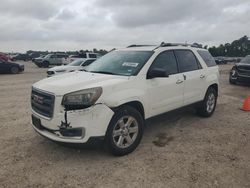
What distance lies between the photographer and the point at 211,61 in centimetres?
654

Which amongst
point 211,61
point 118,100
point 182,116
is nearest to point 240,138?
point 182,116

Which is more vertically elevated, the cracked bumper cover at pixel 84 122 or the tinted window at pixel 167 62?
the tinted window at pixel 167 62

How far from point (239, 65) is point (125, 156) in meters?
10.4

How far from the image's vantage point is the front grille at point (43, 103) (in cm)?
375

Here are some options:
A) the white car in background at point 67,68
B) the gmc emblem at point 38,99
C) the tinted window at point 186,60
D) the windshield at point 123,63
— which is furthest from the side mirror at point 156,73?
the white car in background at point 67,68

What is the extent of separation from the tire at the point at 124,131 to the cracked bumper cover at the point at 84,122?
0.15 m

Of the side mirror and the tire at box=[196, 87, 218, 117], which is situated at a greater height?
the side mirror

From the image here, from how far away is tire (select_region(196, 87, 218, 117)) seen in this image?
6211 mm

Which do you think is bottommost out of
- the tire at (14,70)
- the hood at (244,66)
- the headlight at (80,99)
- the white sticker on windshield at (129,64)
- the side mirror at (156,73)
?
the tire at (14,70)

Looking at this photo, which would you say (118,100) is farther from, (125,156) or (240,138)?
(240,138)

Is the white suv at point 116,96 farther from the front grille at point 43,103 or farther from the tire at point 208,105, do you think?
the tire at point 208,105

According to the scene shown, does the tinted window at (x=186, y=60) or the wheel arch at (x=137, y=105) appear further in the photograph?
the tinted window at (x=186, y=60)

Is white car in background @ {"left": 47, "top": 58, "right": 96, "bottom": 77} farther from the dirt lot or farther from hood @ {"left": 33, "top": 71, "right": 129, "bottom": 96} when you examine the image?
hood @ {"left": 33, "top": 71, "right": 129, "bottom": 96}

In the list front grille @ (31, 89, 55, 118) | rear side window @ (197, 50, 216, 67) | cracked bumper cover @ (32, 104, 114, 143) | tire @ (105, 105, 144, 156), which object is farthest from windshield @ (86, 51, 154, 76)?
rear side window @ (197, 50, 216, 67)
